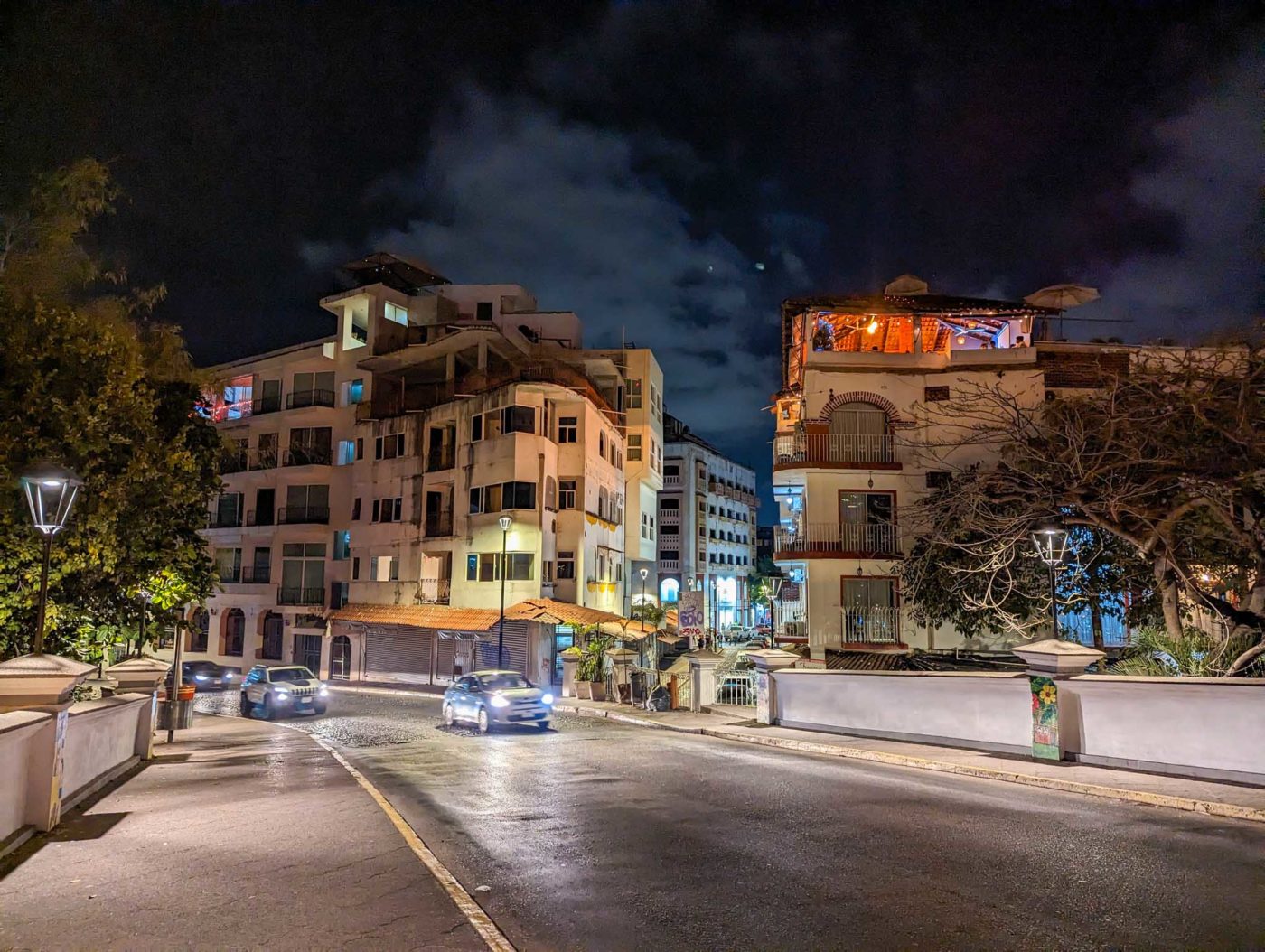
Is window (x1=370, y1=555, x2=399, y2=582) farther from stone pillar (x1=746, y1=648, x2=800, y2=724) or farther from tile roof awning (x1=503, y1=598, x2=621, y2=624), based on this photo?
stone pillar (x1=746, y1=648, x2=800, y2=724)

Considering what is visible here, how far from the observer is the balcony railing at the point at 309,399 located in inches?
1875

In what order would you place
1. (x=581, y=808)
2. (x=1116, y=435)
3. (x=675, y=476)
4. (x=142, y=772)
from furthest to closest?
(x=675, y=476) → (x=1116, y=435) → (x=142, y=772) → (x=581, y=808)

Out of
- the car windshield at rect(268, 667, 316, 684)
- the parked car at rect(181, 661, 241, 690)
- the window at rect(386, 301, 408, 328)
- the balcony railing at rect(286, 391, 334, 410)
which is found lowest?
the parked car at rect(181, 661, 241, 690)

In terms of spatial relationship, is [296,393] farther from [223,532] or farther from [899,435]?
[899,435]

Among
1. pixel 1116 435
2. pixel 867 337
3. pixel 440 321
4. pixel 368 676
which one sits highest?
pixel 440 321

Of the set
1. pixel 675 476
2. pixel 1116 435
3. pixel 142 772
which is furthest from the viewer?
pixel 675 476

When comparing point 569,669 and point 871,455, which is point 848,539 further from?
point 569,669

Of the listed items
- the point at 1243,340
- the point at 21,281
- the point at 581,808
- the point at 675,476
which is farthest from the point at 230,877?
the point at 675,476

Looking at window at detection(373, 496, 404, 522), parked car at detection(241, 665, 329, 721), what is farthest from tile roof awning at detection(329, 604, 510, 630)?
parked car at detection(241, 665, 329, 721)

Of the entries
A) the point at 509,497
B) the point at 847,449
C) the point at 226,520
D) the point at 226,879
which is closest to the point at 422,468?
the point at 509,497

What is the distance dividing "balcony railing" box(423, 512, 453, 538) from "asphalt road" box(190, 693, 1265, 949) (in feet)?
86.0

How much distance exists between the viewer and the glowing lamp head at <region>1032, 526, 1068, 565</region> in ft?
52.7

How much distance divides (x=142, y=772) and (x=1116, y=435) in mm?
19563

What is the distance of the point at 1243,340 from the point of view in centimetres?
1405
